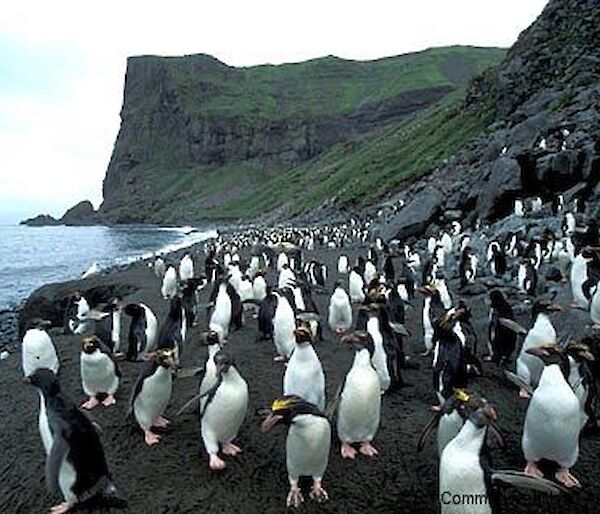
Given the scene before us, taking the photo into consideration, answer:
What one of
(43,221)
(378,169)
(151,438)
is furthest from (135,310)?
(43,221)

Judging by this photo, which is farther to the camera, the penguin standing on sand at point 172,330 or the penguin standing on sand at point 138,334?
the penguin standing on sand at point 138,334

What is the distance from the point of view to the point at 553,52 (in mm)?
61031

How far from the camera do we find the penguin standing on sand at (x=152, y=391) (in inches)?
302

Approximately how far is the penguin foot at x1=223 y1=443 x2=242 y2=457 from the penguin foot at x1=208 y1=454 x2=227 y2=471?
0.68 ft

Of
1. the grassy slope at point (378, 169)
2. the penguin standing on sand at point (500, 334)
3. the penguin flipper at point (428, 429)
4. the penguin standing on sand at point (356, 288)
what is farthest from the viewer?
the grassy slope at point (378, 169)

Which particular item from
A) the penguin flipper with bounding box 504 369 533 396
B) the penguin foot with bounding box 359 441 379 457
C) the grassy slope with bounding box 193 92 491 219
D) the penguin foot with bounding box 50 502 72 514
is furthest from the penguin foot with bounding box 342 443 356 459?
the grassy slope with bounding box 193 92 491 219

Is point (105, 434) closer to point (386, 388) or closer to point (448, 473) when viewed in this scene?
point (386, 388)

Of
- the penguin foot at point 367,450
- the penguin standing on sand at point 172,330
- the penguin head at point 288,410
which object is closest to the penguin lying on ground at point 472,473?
the penguin head at point 288,410

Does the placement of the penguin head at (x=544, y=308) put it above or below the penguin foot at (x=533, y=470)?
above

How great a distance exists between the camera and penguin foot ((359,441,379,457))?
7.21 metres

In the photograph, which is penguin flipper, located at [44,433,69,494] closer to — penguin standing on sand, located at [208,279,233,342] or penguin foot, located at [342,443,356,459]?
penguin foot, located at [342,443,356,459]

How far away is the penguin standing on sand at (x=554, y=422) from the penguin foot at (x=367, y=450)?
1597mm

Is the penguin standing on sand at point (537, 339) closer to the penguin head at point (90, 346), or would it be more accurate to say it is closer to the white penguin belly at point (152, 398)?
the white penguin belly at point (152, 398)

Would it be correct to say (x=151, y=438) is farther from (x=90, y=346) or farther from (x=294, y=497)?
(x=294, y=497)
